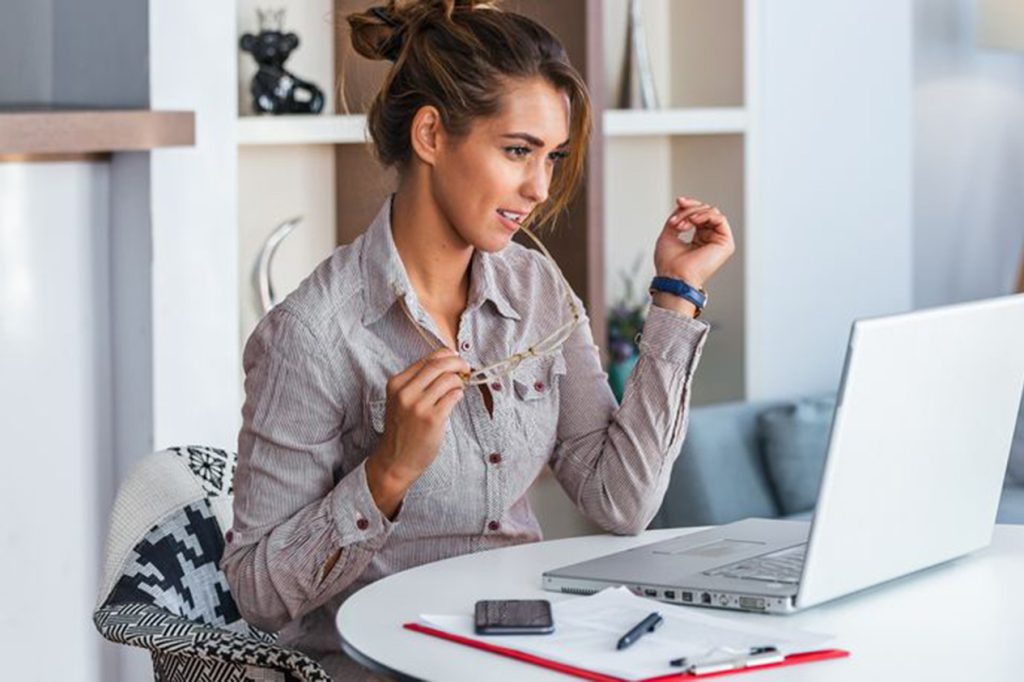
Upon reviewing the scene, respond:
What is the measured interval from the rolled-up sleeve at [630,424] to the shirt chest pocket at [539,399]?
0.09 ft

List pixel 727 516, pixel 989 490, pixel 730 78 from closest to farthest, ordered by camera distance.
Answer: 1. pixel 989 490
2. pixel 727 516
3. pixel 730 78

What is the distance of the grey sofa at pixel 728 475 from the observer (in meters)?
3.77

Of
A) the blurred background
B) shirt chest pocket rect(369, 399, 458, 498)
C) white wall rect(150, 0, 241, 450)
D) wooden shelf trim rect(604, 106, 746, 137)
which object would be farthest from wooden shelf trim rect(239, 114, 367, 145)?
shirt chest pocket rect(369, 399, 458, 498)

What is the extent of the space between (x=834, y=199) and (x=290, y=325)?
2.67 metres

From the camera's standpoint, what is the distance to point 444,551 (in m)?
1.94

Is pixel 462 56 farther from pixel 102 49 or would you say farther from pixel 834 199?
pixel 834 199

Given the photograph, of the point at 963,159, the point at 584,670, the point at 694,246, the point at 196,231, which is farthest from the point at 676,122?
the point at 584,670

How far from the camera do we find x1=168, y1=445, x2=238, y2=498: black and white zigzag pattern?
204 centimetres

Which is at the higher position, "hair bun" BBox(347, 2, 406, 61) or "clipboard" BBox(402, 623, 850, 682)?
"hair bun" BBox(347, 2, 406, 61)

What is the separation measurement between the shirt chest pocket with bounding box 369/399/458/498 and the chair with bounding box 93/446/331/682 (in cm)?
22

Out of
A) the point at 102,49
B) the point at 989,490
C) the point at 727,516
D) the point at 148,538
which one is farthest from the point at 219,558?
the point at 727,516

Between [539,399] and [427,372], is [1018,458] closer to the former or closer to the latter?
[539,399]

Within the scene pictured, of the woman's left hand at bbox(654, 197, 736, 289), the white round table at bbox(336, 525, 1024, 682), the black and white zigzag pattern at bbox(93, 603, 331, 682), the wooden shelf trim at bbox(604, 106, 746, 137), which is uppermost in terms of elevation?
the wooden shelf trim at bbox(604, 106, 746, 137)

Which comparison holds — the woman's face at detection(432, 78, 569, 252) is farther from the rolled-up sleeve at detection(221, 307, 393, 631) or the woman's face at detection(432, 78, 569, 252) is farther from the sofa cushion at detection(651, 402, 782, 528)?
the sofa cushion at detection(651, 402, 782, 528)
